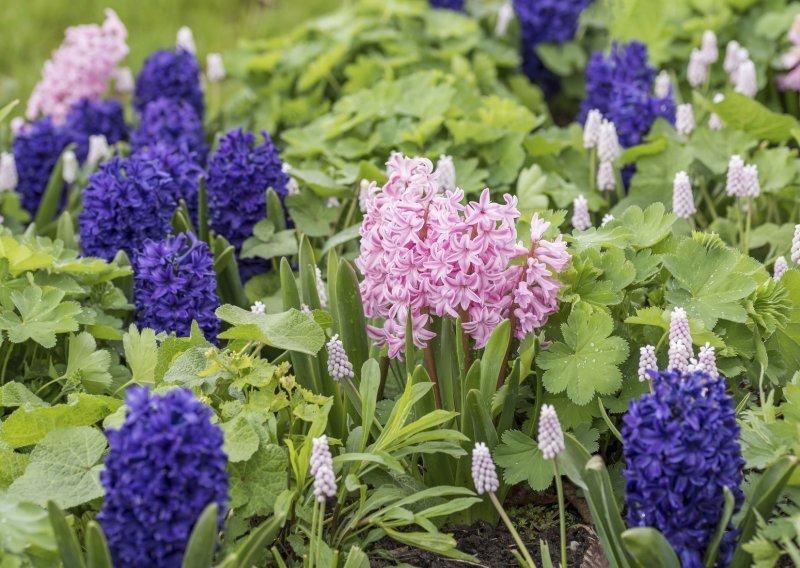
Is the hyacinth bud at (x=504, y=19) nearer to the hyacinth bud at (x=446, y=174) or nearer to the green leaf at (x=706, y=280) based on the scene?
the hyacinth bud at (x=446, y=174)

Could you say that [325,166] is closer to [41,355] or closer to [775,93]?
[41,355]

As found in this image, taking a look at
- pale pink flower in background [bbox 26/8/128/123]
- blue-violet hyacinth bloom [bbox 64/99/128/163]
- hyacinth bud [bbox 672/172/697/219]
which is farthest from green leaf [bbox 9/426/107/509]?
pale pink flower in background [bbox 26/8/128/123]

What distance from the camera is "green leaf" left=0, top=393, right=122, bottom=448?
183 centimetres

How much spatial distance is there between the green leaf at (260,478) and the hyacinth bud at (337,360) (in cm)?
23

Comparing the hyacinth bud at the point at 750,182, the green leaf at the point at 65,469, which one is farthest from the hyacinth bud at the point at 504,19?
the green leaf at the point at 65,469

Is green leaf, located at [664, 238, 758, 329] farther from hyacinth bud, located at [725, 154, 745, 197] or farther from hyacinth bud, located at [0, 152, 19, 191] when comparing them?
hyacinth bud, located at [0, 152, 19, 191]

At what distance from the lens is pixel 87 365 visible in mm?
2109

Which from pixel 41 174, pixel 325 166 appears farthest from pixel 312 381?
pixel 41 174

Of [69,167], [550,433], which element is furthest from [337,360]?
[69,167]

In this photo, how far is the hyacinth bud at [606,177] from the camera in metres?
2.83

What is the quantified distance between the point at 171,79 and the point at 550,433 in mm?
2632

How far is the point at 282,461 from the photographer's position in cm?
175

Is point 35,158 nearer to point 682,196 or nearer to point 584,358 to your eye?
point 682,196

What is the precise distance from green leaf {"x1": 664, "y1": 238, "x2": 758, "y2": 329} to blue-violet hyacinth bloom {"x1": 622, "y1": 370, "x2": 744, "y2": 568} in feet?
1.36
